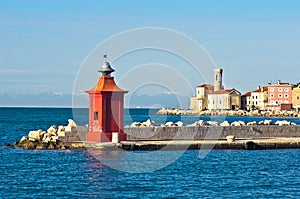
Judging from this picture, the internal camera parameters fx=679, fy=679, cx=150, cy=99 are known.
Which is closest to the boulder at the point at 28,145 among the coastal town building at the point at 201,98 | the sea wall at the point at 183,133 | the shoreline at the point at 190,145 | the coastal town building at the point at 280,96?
the sea wall at the point at 183,133

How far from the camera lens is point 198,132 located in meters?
39.6

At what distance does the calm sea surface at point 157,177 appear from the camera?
2395cm

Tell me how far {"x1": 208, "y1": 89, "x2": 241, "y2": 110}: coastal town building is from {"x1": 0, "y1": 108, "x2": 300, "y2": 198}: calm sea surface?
335 feet

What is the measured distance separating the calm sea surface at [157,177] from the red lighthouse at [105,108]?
55.4 inches

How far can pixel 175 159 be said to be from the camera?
34156mm

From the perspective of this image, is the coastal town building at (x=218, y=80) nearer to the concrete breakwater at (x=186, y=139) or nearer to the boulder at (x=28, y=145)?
the concrete breakwater at (x=186, y=139)

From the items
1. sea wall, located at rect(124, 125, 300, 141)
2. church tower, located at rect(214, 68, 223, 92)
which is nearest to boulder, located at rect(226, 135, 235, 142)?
sea wall, located at rect(124, 125, 300, 141)

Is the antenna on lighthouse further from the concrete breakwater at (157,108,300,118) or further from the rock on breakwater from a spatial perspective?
the concrete breakwater at (157,108,300,118)

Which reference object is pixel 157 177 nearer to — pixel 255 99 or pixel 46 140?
pixel 46 140

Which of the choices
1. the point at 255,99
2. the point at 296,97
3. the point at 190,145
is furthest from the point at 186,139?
the point at 255,99

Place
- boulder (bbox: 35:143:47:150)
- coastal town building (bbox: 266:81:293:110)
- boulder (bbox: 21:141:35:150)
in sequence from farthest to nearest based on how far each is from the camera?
coastal town building (bbox: 266:81:293:110) < boulder (bbox: 21:141:35:150) < boulder (bbox: 35:143:47:150)

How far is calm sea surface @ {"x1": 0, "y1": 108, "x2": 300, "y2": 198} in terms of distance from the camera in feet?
78.6

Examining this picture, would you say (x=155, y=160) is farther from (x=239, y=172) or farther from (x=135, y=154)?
(x=239, y=172)

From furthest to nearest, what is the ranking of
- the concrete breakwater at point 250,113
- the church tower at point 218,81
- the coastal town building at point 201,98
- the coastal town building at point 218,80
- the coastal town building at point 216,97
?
the coastal town building at point 201,98 → the church tower at point 218,81 → the coastal town building at point 218,80 → the coastal town building at point 216,97 → the concrete breakwater at point 250,113
